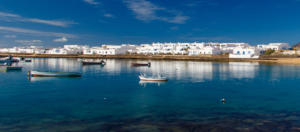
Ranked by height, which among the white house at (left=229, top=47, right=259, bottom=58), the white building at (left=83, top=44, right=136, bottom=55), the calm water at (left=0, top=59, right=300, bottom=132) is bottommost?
the calm water at (left=0, top=59, right=300, bottom=132)

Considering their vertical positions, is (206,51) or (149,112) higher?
(206,51)

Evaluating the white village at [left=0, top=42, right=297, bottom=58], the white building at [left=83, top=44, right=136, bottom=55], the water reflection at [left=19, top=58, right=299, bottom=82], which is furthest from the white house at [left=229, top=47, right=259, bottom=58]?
the white building at [left=83, top=44, right=136, bottom=55]

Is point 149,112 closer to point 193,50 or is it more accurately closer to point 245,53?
point 245,53

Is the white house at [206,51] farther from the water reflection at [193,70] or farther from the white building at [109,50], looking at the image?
the water reflection at [193,70]

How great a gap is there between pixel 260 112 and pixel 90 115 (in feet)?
32.8

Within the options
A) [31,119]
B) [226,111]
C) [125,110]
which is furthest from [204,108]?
[31,119]

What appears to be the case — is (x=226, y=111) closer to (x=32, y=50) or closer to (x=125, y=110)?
(x=125, y=110)

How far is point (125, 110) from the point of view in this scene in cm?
1480

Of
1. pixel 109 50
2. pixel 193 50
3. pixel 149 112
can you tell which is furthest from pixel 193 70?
pixel 109 50

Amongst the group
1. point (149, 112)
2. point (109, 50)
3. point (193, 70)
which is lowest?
point (149, 112)

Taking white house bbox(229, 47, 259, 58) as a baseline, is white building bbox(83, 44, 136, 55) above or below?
above

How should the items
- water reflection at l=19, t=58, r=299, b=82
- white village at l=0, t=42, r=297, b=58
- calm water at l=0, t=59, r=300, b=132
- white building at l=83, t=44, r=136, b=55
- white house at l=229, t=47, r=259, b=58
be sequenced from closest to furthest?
calm water at l=0, t=59, r=300, b=132 → water reflection at l=19, t=58, r=299, b=82 → white house at l=229, t=47, r=259, b=58 → white village at l=0, t=42, r=297, b=58 → white building at l=83, t=44, r=136, b=55

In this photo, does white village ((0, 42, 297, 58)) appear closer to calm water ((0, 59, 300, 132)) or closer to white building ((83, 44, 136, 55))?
white building ((83, 44, 136, 55))

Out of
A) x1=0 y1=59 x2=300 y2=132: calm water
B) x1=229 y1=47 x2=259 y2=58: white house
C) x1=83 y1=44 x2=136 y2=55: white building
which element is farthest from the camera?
x1=83 y1=44 x2=136 y2=55: white building
